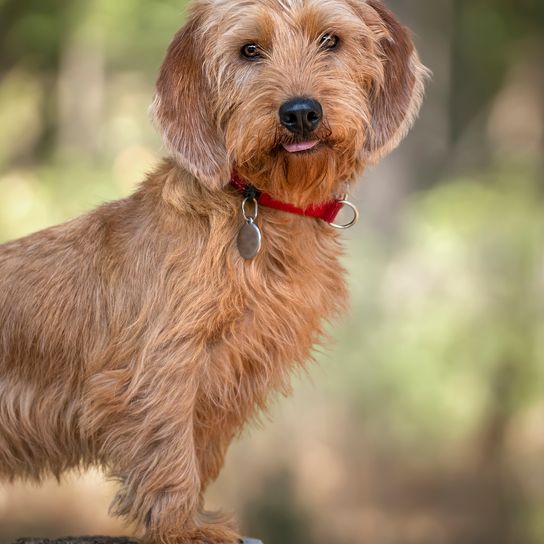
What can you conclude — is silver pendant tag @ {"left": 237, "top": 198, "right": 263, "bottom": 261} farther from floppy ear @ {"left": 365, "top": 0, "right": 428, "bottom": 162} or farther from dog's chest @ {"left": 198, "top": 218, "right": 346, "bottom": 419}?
floppy ear @ {"left": 365, "top": 0, "right": 428, "bottom": 162}

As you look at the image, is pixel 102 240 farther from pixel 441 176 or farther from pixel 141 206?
pixel 441 176

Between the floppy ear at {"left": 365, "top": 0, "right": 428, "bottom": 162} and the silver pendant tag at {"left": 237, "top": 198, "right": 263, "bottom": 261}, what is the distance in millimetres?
563

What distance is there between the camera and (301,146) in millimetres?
4141

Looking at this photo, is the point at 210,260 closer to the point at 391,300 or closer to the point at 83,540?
the point at 83,540

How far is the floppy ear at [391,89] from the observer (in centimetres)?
452

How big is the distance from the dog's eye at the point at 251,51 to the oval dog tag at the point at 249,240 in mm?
660

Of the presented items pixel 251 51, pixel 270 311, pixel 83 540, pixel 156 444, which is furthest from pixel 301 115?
pixel 83 540

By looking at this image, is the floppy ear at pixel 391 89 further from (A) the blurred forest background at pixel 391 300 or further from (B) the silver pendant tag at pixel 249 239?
(A) the blurred forest background at pixel 391 300

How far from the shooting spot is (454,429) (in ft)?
37.6

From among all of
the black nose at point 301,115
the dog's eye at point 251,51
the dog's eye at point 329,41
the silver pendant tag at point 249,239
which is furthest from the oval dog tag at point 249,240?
the dog's eye at point 329,41

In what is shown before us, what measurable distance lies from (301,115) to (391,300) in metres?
7.30

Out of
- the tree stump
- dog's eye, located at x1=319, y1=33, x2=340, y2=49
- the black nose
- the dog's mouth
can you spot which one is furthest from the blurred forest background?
the black nose

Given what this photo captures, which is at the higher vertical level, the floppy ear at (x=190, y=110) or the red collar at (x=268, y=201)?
the floppy ear at (x=190, y=110)

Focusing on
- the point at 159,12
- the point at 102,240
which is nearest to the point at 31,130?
the point at 159,12
